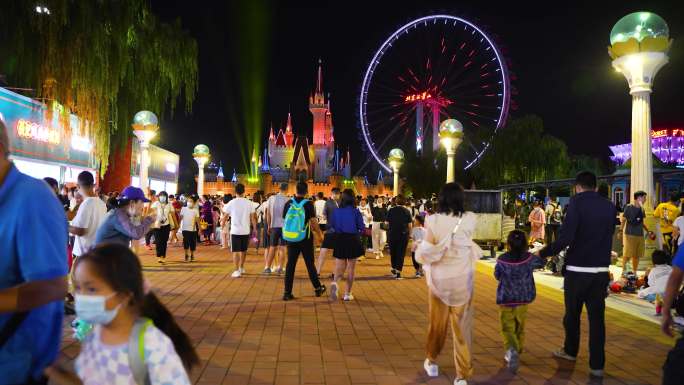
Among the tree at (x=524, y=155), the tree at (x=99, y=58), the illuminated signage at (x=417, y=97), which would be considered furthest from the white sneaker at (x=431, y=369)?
the tree at (x=524, y=155)

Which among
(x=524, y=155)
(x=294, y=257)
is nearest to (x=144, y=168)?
(x=294, y=257)

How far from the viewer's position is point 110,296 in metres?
2.01

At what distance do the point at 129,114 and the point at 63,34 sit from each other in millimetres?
4175

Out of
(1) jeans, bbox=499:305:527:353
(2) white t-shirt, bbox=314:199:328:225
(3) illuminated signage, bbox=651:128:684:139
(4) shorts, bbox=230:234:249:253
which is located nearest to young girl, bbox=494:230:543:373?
(1) jeans, bbox=499:305:527:353

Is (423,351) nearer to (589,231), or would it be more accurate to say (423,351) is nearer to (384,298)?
(589,231)

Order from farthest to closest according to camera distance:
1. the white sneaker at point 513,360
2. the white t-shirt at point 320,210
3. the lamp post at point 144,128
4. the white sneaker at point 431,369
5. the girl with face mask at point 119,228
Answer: the white t-shirt at point 320,210 < the lamp post at point 144,128 < the girl with face mask at point 119,228 < the white sneaker at point 513,360 < the white sneaker at point 431,369

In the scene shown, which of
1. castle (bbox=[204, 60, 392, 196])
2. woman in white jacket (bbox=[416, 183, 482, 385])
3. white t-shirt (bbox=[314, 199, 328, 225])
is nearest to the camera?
woman in white jacket (bbox=[416, 183, 482, 385])

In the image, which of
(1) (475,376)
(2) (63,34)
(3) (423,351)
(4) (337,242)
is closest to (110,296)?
(1) (475,376)

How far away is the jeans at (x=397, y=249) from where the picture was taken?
11.3 metres

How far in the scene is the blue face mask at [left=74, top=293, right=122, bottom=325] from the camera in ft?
6.48

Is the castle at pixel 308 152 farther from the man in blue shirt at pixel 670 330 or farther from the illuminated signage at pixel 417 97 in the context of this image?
the man in blue shirt at pixel 670 330

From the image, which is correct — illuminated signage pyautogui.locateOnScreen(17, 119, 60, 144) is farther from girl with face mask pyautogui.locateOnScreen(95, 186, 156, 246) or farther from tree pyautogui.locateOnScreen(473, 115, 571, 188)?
tree pyautogui.locateOnScreen(473, 115, 571, 188)

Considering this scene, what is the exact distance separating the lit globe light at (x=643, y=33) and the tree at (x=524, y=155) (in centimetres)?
3273

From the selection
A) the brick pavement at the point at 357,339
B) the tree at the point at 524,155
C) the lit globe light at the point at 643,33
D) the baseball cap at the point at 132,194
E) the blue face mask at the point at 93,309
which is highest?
the tree at the point at 524,155
